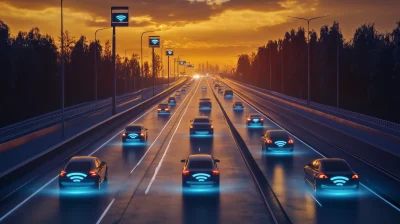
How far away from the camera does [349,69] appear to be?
134 meters

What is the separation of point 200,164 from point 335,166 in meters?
5.08

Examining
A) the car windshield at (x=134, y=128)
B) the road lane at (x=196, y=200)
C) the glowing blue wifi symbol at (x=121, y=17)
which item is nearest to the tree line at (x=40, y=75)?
the glowing blue wifi symbol at (x=121, y=17)

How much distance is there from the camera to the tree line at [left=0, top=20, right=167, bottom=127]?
102312 millimetres

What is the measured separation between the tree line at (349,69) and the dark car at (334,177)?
177 ft

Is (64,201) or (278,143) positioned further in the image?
(278,143)

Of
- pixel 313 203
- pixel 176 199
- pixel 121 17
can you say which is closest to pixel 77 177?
pixel 176 199

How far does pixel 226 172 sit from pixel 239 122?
105 ft

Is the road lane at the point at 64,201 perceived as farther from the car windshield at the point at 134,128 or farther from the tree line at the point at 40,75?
the tree line at the point at 40,75

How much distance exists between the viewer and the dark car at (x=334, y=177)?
75.6ft

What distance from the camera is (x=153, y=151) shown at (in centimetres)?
3912

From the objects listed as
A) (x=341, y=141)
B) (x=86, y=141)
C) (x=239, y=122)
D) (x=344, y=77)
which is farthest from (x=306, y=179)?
(x=344, y=77)

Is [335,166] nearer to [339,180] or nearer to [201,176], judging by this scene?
[339,180]

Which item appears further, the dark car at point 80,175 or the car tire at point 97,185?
the car tire at point 97,185

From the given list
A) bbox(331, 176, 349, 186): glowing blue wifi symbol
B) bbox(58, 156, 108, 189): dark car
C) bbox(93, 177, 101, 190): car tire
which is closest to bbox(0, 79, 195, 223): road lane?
bbox(93, 177, 101, 190): car tire
